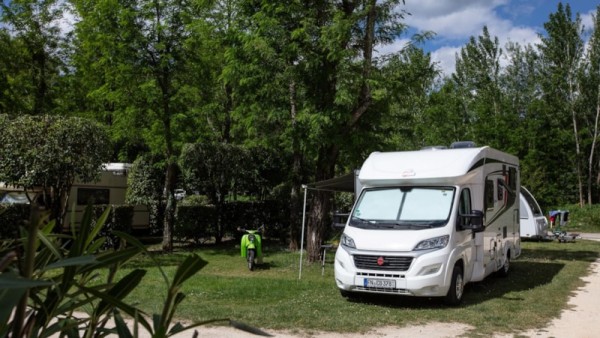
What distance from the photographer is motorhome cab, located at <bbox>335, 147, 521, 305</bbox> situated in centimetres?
850

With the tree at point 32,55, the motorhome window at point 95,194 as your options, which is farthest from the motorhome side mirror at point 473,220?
the tree at point 32,55

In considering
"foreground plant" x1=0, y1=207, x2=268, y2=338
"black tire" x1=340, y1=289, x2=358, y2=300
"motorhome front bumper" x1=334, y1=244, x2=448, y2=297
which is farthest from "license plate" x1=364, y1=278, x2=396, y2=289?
"foreground plant" x1=0, y1=207, x2=268, y2=338

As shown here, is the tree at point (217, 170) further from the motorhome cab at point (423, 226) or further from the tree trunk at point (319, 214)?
the motorhome cab at point (423, 226)

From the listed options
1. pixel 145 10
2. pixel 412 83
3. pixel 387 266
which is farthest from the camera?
pixel 145 10

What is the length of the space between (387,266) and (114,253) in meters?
7.66

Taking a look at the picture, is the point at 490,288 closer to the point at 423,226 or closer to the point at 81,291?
the point at 423,226

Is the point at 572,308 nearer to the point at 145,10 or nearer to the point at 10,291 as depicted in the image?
the point at 10,291

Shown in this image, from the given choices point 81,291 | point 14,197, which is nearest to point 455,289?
point 81,291

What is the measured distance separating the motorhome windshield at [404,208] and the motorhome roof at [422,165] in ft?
0.74

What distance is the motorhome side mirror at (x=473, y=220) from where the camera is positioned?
9163 mm

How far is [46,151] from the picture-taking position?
12688 millimetres

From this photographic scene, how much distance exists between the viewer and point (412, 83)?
1324 centimetres

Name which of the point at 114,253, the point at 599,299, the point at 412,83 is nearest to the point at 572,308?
the point at 599,299

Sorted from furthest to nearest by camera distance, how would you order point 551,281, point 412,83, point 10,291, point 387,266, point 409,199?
1. point 412,83
2. point 551,281
3. point 409,199
4. point 387,266
5. point 10,291
